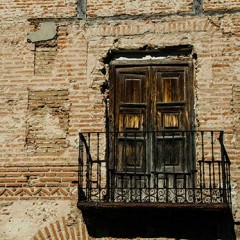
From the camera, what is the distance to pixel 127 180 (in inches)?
312

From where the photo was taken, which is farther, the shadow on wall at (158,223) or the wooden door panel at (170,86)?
the wooden door panel at (170,86)

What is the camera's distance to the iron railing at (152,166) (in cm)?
763

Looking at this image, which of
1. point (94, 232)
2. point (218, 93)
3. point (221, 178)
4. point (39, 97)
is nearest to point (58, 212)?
point (94, 232)

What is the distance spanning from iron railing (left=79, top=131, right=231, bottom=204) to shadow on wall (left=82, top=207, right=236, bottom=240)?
19 cm

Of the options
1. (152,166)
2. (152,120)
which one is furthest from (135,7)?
(152,166)

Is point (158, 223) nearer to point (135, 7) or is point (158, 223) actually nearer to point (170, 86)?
point (170, 86)

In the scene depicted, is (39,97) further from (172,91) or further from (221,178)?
(221,178)

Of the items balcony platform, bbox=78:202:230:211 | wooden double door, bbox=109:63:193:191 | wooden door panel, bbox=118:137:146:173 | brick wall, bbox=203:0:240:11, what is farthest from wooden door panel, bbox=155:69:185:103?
balcony platform, bbox=78:202:230:211

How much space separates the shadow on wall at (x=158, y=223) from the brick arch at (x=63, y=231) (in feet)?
0.32

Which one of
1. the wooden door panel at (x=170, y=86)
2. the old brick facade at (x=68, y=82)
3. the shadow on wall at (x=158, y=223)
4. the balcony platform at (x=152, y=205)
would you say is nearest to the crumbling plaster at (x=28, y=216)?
the old brick facade at (x=68, y=82)

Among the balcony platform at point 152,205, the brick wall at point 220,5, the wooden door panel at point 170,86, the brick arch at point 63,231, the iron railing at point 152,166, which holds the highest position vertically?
the brick wall at point 220,5

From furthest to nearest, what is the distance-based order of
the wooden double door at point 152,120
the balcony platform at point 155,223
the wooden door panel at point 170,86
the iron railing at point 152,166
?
the wooden door panel at point 170,86 < the wooden double door at point 152,120 < the iron railing at point 152,166 < the balcony platform at point 155,223

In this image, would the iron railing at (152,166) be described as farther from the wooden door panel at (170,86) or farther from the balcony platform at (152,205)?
the wooden door panel at (170,86)

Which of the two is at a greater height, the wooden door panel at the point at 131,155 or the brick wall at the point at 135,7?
the brick wall at the point at 135,7
